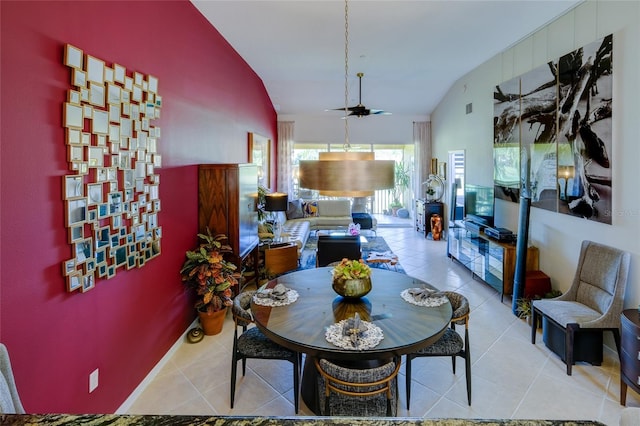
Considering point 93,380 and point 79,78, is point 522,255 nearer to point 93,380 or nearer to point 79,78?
point 93,380

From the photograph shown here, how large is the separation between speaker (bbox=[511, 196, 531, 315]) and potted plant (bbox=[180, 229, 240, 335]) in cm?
310

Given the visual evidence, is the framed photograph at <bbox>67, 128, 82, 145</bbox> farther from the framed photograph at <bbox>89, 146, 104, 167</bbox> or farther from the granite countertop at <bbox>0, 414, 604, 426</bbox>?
the granite countertop at <bbox>0, 414, 604, 426</bbox>

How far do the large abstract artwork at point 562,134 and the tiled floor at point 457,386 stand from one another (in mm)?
1424

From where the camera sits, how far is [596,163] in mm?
3291

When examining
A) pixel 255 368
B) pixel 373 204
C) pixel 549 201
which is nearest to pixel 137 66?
pixel 255 368

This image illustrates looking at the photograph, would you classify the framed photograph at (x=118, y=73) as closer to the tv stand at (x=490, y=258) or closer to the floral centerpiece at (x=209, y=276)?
the floral centerpiece at (x=209, y=276)

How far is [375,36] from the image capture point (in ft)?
14.9

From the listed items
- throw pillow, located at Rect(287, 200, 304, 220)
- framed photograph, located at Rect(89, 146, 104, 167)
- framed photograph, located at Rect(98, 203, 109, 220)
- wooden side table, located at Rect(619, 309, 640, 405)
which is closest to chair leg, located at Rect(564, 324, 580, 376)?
wooden side table, located at Rect(619, 309, 640, 405)

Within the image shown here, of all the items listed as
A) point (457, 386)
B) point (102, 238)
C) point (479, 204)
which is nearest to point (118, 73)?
point (102, 238)

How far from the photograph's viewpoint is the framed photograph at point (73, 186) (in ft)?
6.07

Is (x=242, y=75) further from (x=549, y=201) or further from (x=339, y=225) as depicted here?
(x=549, y=201)

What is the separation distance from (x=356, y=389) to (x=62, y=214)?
1.80 m

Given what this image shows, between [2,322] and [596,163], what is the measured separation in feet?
14.5

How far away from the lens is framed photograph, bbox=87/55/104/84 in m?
2.00
